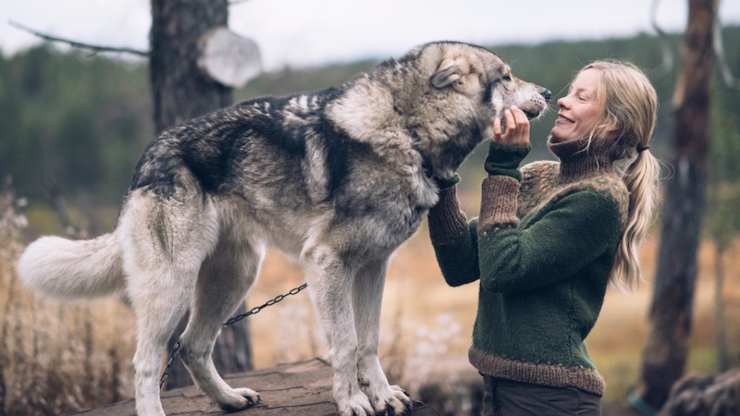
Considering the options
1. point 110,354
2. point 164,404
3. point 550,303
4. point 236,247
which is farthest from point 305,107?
point 110,354

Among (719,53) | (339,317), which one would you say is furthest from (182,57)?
(719,53)

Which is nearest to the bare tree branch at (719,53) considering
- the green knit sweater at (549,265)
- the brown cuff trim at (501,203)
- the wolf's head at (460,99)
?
the wolf's head at (460,99)

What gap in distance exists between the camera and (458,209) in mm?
3230

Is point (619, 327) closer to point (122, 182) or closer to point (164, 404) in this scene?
point (164, 404)

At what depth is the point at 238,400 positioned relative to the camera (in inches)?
137

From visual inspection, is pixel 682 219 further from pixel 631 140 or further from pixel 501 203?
pixel 501 203

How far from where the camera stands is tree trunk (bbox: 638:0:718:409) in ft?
27.5

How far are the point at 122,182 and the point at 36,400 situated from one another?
16.6 m

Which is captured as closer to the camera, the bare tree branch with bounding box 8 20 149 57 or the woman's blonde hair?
the woman's blonde hair

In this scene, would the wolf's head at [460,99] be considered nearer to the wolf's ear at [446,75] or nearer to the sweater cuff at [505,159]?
the wolf's ear at [446,75]

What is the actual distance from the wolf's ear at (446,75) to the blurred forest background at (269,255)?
0.45 meters

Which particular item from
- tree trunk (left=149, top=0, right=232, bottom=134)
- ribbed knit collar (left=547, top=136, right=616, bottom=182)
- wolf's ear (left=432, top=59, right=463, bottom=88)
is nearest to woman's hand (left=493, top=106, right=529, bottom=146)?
ribbed knit collar (left=547, top=136, right=616, bottom=182)

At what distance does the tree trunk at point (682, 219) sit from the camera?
8.37 metres

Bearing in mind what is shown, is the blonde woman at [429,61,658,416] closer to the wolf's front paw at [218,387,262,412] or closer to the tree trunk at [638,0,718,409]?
the wolf's front paw at [218,387,262,412]
